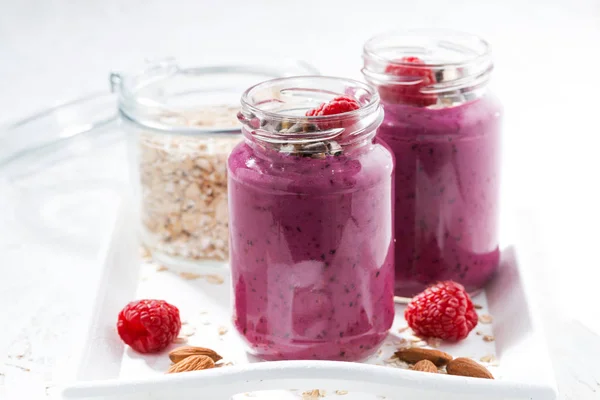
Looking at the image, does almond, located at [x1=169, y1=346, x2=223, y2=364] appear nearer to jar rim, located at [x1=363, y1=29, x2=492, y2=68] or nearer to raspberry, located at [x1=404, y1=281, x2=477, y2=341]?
raspberry, located at [x1=404, y1=281, x2=477, y2=341]

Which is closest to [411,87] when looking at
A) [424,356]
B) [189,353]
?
[424,356]

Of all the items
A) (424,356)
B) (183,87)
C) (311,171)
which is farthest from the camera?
(183,87)

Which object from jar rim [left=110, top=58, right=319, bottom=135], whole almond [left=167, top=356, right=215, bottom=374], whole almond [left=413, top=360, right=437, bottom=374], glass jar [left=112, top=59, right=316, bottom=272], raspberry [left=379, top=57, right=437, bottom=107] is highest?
raspberry [left=379, top=57, right=437, bottom=107]

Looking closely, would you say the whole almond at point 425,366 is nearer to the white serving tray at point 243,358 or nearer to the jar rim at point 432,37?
the white serving tray at point 243,358

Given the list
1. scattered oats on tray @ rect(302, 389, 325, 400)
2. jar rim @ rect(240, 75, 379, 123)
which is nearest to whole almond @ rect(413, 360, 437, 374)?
scattered oats on tray @ rect(302, 389, 325, 400)

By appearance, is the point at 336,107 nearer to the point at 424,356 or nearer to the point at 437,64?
the point at 437,64
